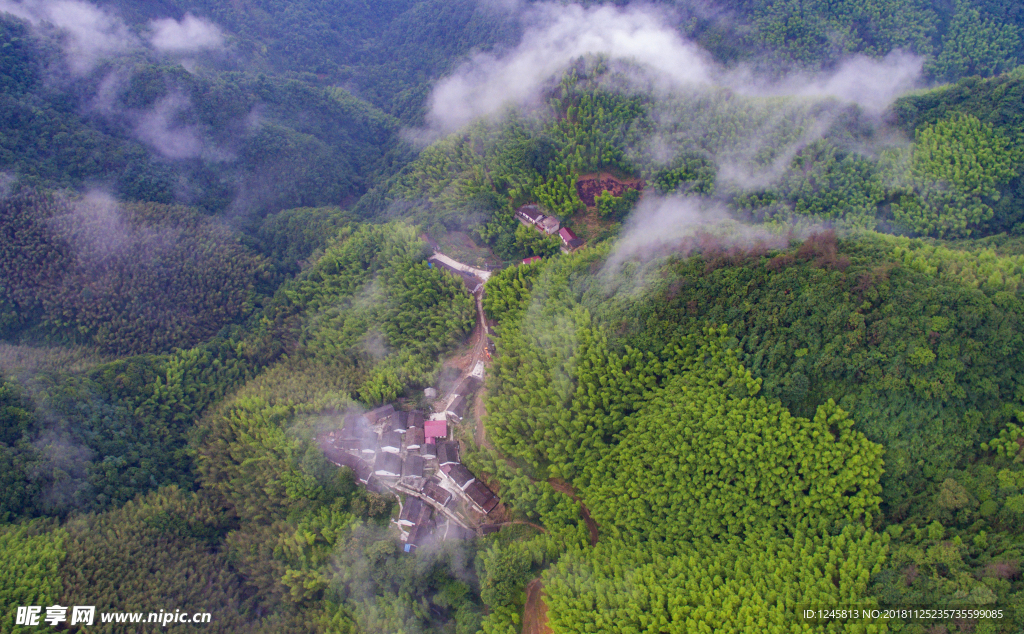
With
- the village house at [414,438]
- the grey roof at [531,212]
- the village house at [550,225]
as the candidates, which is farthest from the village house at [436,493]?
the grey roof at [531,212]

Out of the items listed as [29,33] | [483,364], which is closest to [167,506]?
[483,364]

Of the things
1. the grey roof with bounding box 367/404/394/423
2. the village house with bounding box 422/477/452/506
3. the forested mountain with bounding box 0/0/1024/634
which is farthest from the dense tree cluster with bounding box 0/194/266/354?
the village house with bounding box 422/477/452/506

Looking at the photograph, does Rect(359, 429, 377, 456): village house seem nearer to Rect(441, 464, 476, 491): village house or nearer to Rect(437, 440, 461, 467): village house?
Rect(437, 440, 461, 467): village house

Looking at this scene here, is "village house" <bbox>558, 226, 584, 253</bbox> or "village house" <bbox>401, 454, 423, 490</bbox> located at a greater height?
"village house" <bbox>558, 226, 584, 253</bbox>

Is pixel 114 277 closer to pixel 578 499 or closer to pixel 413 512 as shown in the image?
pixel 413 512

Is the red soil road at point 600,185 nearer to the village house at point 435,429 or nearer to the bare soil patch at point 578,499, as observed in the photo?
the village house at point 435,429

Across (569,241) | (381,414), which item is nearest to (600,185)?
(569,241)

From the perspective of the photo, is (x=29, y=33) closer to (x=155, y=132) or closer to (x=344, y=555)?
(x=155, y=132)
